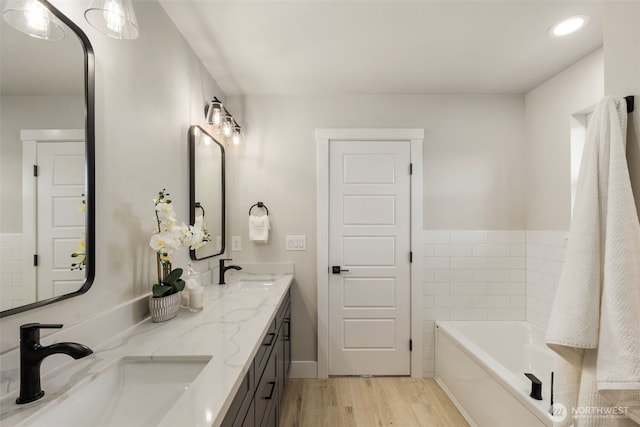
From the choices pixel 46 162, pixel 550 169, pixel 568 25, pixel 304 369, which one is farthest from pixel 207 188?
pixel 550 169

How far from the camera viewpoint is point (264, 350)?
1.41 m

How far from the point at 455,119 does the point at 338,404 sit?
→ 2582 mm

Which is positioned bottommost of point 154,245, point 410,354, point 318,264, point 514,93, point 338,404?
point 338,404

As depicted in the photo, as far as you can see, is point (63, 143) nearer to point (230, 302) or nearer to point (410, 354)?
point (230, 302)

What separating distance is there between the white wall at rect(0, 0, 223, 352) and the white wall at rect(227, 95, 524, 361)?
2.92 feet

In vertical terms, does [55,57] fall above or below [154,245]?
above

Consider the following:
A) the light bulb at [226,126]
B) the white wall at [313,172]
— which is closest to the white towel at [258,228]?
the white wall at [313,172]

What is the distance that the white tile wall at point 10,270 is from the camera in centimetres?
Answer: 79

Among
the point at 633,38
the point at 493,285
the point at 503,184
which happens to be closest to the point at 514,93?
the point at 503,184

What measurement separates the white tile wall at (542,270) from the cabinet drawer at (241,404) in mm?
2447

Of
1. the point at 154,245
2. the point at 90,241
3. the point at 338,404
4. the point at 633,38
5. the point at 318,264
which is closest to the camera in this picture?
the point at 633,38

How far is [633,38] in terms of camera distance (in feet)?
3.03

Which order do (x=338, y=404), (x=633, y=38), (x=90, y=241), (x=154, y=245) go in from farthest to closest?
(x=338, y=404) → (x=154, y=245) → (x=90, y=241) → (x=633, y=38)

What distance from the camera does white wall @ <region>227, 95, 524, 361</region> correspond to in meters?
2.75
